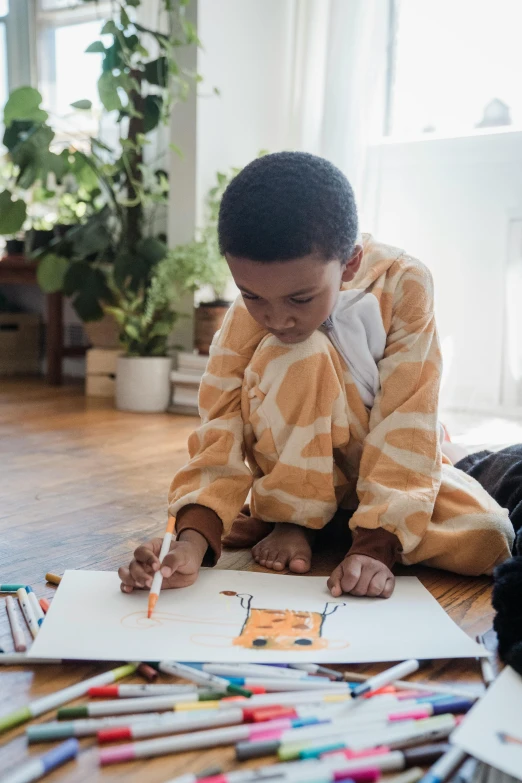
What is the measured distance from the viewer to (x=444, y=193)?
99.0 inches

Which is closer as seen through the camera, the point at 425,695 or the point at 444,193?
the point at 425,695

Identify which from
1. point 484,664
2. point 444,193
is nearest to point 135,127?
point 444,193

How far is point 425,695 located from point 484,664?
93 millimetres

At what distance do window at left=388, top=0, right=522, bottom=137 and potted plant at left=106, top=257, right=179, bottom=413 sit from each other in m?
0.98

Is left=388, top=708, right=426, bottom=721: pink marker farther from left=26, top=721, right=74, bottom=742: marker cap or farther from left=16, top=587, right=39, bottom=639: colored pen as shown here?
left=16, top=587, right=39, bottom=639: colored pen

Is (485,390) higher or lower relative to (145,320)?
lower

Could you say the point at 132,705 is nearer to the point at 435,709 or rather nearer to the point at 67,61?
the point at 435,709

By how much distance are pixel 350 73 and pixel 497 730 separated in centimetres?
234

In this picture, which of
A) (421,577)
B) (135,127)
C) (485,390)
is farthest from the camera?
(135,127)

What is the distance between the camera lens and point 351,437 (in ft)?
3.40

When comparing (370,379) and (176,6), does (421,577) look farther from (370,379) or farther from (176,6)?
(176,6)

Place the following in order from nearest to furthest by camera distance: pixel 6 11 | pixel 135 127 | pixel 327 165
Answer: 1. pixel 327 165
2. pixel 135 127
3. pixel 6 11

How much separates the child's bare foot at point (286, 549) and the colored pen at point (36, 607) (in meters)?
0.29

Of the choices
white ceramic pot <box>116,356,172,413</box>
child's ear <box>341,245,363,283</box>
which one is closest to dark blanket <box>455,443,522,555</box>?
child's ear <box>341,245,363,283</box>
